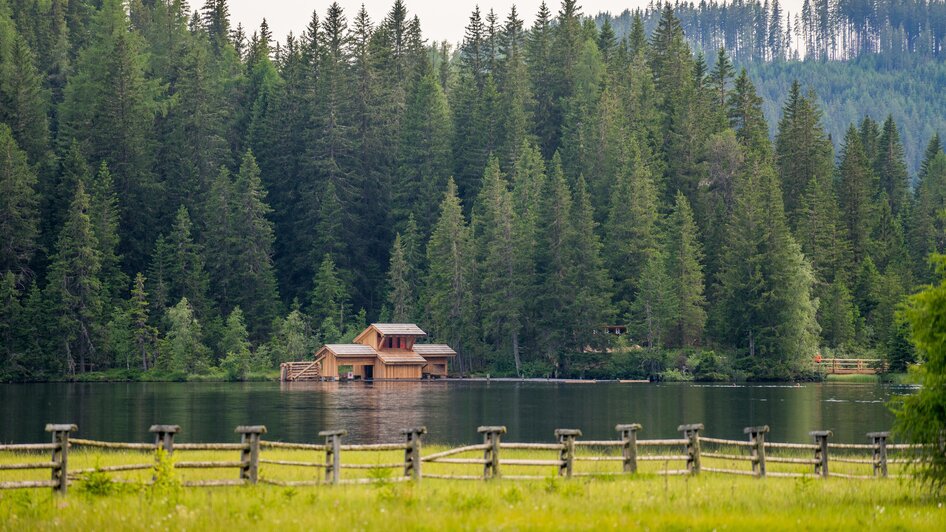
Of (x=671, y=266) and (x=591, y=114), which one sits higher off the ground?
(x=591, y=114)

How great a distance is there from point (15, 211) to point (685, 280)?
64.8 m

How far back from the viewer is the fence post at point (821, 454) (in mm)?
30914

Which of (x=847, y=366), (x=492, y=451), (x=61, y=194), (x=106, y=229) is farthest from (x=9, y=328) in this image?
(x=492, y=451)

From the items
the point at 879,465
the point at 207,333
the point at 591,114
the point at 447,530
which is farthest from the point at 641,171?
the point at 447,530

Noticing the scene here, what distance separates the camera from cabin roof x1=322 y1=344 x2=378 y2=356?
11181 cm

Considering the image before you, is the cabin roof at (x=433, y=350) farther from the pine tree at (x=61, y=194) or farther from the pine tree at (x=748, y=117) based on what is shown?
the pine tree at (x=748, y=117)

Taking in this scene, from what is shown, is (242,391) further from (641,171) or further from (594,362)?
(641,171)

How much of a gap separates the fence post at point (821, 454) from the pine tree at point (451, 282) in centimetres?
8815

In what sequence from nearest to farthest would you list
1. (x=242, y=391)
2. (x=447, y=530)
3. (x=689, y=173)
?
1. (x=447, y=530)
2. (x=242, y=391)
3. (x=689, y=173)

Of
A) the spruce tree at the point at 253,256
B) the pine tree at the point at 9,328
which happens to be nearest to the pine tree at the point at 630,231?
the spruce tree at the point at 253,256

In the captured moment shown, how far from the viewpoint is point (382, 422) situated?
6116cm

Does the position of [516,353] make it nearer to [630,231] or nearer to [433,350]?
[433,350]

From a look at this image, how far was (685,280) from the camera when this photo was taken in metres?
114

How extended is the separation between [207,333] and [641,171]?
47.2 metres
